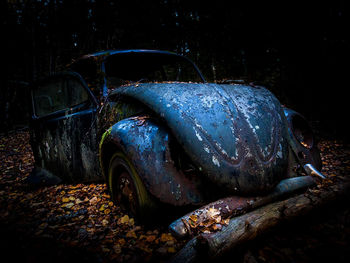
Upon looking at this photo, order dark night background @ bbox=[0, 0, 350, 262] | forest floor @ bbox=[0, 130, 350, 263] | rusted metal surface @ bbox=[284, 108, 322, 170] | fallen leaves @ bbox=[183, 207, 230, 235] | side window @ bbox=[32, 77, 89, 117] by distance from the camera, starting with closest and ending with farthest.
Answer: fallen leaves @ bbox=[183, 207, 230, 235] < forest floor @ bbox=[0, 130, 350, 263] < rusted metal surface @ bbox=[284, 108, 322, 170] < side window @ bbox=[32, 77, 89, 117] < dark night background @ bbox=[0, 0, 350, 262]

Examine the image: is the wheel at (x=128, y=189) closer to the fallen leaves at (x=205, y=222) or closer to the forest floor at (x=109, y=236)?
the forest floor at (x=109, y=236)

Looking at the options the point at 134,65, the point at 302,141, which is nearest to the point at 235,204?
the point at 302,141

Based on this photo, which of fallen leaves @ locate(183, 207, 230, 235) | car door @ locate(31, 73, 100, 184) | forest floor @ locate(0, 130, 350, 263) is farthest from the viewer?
car door @ locate(31, 73, 100, 184)

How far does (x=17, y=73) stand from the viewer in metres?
9.03

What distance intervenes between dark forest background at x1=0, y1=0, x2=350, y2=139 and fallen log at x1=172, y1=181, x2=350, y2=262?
3991 millimetres

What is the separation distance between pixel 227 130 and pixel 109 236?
4.22 ft

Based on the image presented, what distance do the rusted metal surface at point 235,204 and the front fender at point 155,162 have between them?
136 mm

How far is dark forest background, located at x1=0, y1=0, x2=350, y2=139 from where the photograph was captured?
4754 mm

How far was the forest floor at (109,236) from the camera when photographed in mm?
1284

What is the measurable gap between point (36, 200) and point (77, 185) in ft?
1.59

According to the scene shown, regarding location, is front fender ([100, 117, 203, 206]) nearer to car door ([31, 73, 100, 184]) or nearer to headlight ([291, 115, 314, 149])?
car door ([31, 73, 100, 184])

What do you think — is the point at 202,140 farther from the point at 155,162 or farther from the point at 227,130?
the point at 155,162

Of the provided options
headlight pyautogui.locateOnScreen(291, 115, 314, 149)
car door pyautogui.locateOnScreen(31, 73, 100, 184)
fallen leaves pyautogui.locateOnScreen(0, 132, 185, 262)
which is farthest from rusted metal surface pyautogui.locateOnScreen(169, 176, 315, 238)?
car door pyautogui.locateOnScreen(31, 73, 100, 184)

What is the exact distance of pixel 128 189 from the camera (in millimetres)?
1675
